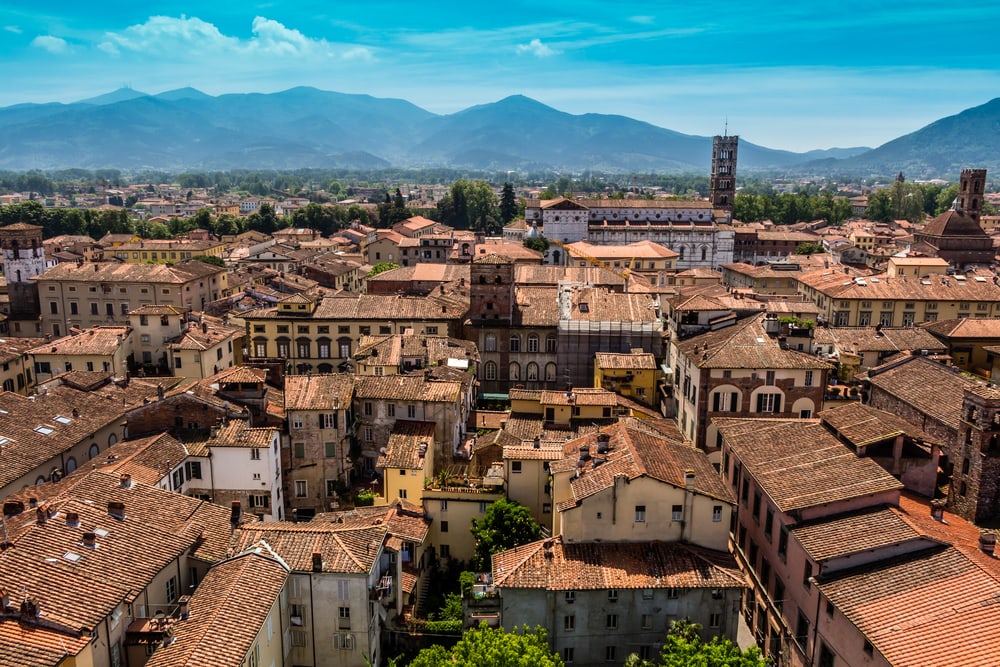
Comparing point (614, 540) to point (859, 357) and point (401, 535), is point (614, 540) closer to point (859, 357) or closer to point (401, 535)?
point (401, 535)

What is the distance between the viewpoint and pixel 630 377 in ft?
181

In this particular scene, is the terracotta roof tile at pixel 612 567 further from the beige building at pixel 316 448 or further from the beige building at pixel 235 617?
the beige building at pixel 316 448

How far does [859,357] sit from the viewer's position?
183 feet

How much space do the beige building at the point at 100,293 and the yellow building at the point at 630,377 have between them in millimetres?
50657

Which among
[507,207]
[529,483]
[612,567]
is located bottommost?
[612,567]

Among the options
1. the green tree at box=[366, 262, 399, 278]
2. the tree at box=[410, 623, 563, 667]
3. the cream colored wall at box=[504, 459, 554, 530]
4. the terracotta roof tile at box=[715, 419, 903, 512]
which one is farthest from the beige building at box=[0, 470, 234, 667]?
the green tree at box=[366, 262, 399, 278]

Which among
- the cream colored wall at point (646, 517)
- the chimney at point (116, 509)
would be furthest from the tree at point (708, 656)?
the chimney at point (116, 509)

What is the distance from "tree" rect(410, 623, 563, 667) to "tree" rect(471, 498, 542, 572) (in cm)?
958

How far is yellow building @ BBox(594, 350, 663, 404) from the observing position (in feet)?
180

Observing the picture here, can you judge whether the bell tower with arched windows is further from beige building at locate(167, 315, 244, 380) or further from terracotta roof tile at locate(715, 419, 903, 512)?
terracotta roof tile at locate(715, 419, 903, 512)

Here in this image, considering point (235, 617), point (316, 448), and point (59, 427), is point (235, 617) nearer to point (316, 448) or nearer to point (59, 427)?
point (316, 448)

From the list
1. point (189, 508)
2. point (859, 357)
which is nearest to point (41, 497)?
point (189, 508)

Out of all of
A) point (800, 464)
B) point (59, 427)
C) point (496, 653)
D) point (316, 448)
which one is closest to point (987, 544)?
point (800, 464)

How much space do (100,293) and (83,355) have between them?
24181 mm
